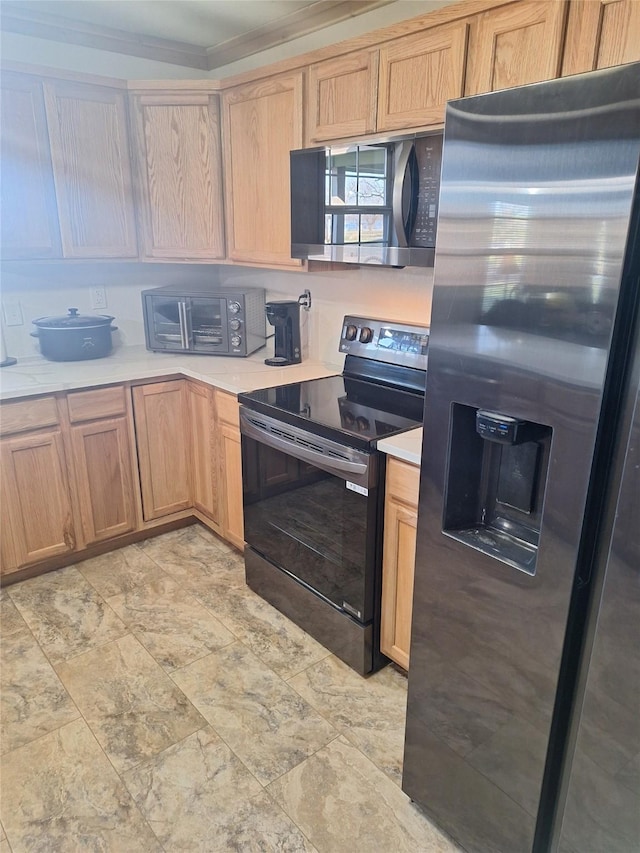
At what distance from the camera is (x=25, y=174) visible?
8.50ft

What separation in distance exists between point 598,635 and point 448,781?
667mm

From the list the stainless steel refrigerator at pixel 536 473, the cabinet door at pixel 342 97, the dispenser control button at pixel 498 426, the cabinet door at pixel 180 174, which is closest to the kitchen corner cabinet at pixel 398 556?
the stainless steel refrigerator at pixel 536 473

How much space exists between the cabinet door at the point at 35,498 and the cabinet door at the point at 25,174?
2.99ft

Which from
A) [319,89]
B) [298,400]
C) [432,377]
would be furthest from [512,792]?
→ [319,89]

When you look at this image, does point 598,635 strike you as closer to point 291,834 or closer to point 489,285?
point 489,285

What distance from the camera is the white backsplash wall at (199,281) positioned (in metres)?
2.52

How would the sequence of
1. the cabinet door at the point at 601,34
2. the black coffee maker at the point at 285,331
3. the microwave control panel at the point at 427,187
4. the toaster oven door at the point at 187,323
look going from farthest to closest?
the toaster oven door at the point at 187,323 → the black coffee maker at the point at 285,331 → the microwave control panel at the point at 427,187 → the cabinet door at the point at 601,34

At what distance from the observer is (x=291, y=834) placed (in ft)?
5.10

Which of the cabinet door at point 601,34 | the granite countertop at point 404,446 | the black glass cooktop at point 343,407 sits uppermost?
the cabinet door at point 601,34

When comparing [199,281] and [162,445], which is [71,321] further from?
[199,281]

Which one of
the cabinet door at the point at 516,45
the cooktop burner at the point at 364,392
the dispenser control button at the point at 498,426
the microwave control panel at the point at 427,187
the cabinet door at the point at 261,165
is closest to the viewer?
the dispenser control button at the point at 498,426

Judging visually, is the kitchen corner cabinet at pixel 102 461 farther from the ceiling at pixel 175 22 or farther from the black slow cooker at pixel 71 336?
the ceiling at pixel 175 22

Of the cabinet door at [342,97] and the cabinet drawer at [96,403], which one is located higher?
the cabinet door at [342,97]

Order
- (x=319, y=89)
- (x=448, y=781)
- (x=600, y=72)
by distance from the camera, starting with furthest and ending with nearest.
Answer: (x=319, y=89)
(x=448, y=781)
(x=600, y=72)
